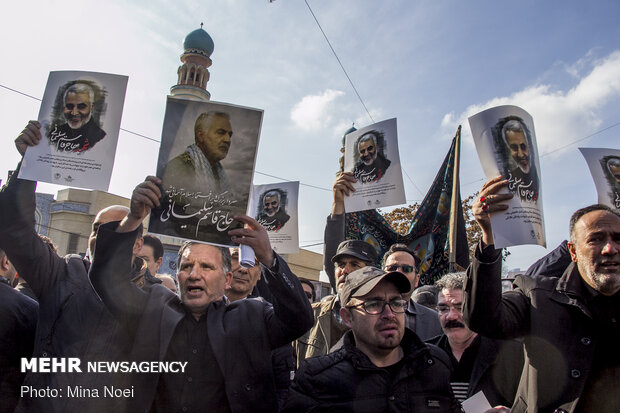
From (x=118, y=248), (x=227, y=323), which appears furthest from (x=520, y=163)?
(x=118, y=248)

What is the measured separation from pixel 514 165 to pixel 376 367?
3.92 feet

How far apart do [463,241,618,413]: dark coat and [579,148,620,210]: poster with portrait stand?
1.07 meters

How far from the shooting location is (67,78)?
268cm

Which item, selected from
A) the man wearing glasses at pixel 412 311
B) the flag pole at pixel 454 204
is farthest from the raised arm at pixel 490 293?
the flag pole at pixel 454 204

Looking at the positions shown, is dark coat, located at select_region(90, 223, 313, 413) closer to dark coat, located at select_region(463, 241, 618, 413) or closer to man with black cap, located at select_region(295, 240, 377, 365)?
dark coat, located at select_region(463, 241, 618, 413)

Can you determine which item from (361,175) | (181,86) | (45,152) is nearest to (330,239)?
(361,175)

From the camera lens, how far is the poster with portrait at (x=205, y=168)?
2.38 m

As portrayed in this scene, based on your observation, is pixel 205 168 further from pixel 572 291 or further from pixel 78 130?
pixel 572 291

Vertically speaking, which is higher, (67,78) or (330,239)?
(67,78)

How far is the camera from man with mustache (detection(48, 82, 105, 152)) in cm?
258

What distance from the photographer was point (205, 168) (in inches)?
95.3

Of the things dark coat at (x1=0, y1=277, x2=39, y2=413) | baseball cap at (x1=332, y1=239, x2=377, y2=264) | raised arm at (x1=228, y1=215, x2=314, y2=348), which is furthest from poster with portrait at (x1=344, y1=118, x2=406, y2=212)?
dark coat at (x1=0, y1=277, x2=39, y2=413)

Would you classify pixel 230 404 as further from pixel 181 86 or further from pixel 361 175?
pixel 181 86

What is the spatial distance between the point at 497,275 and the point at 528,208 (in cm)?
38
